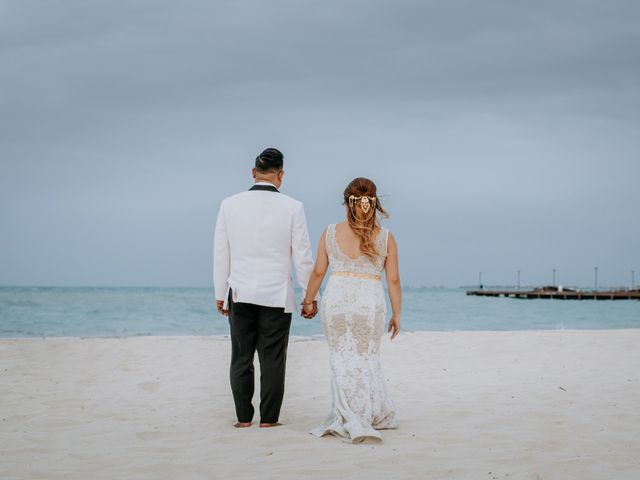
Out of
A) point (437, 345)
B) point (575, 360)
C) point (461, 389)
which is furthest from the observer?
point (437, 345)

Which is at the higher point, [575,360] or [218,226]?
[218,226]

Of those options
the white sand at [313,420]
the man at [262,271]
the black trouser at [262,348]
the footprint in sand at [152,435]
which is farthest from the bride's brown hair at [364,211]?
the footprint in sand at [152,435]

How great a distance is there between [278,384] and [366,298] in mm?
904

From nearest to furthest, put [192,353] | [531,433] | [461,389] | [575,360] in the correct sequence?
[531,433]
[461,389]
[575,360]
[192,353]

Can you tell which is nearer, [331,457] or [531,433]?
[331,457]

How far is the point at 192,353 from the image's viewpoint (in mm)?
10812

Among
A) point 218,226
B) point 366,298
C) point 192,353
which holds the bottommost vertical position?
point 192,353

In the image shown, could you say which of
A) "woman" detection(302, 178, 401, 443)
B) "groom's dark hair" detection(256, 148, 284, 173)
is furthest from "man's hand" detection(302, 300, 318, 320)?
"groom's dark hair" detection(256, 148, 284, 173)

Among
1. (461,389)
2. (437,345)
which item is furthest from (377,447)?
(437,345)

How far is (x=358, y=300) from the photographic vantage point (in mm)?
4969

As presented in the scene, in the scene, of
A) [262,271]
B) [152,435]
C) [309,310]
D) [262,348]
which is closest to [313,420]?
[262,348]

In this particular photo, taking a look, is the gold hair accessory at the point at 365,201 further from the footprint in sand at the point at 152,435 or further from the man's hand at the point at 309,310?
the footprint in sand at the point at 152,435

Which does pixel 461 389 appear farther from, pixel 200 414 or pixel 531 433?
pixel 200 414

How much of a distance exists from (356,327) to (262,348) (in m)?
0.70
